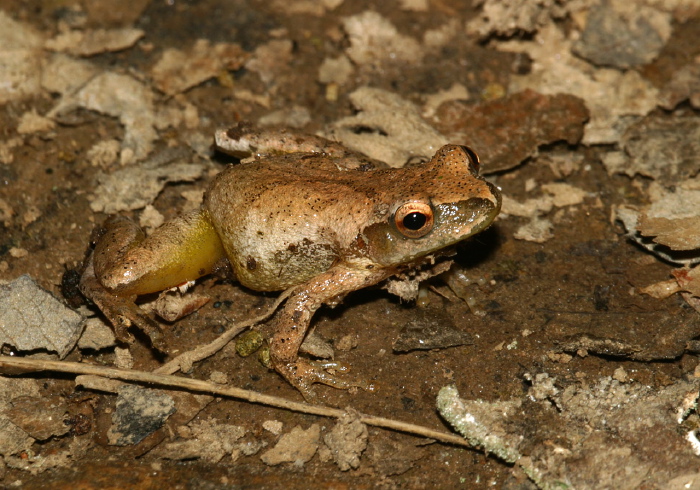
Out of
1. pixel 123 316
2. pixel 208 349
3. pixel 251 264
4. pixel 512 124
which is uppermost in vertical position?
pixel 512 124

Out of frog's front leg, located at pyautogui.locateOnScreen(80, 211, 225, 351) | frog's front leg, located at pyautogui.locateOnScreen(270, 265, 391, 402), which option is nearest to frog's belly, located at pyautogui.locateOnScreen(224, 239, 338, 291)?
frog's front leg, located at pyautogui.locateOnScreen(270, 265, 391, 402)

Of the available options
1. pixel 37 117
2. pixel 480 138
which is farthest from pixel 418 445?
pixel 37 117

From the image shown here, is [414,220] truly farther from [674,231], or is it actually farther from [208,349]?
[674,231]

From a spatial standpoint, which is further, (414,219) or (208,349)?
(208,349)

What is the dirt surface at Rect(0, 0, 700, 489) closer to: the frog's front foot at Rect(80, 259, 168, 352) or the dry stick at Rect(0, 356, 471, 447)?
the dry stick at Rect(0, 356, 471, 447)

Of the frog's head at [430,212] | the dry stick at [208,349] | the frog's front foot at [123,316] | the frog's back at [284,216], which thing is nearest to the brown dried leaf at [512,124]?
the frog's head at [430,212]

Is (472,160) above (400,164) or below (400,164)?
above

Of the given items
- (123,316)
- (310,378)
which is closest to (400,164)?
(310,378)
